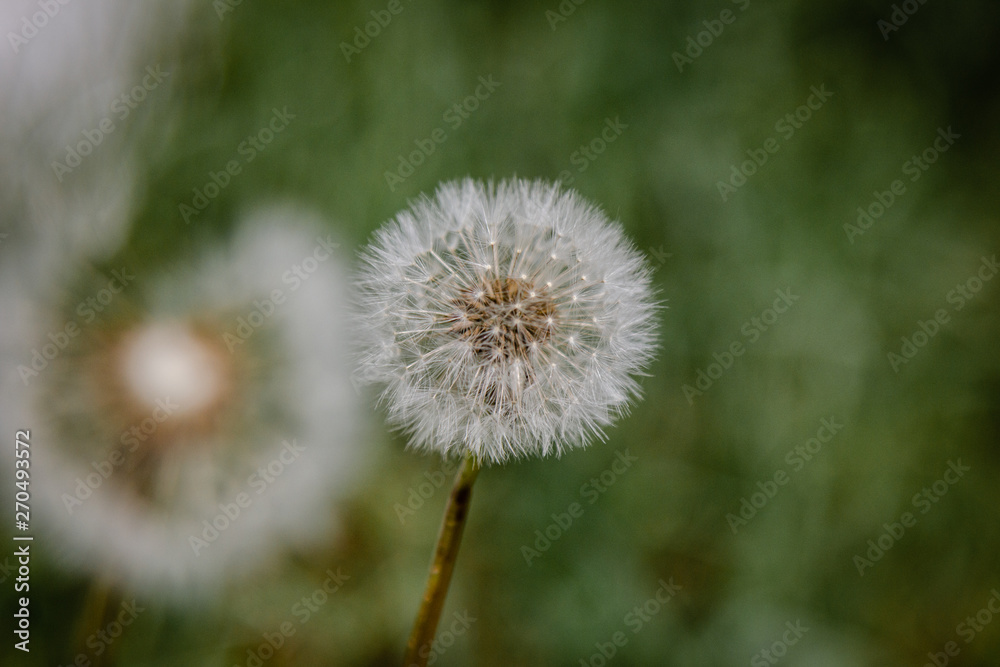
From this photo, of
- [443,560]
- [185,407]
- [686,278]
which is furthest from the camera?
[686,278]

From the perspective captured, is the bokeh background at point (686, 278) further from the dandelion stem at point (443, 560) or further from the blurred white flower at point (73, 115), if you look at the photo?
the dandelion stem at point (443, 560)

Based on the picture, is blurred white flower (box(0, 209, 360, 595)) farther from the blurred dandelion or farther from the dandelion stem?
the dandelion stem

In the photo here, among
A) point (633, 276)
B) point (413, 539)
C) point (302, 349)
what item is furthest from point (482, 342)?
point (413, 539)

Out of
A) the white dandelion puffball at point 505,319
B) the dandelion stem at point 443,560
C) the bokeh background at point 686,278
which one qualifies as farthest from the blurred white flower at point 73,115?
the dandelion stem at point 443,560

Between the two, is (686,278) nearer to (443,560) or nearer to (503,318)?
(503,318)

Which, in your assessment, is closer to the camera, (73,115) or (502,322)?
(502,322)

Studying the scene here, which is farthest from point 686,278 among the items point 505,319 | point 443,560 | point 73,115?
point 73,115
